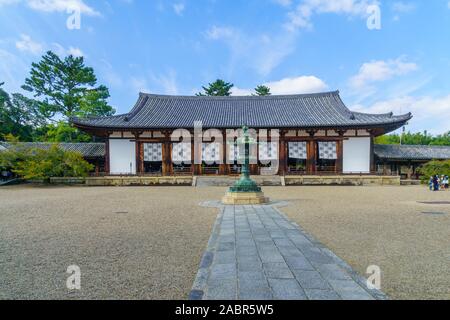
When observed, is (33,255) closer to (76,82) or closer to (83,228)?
(83,228)

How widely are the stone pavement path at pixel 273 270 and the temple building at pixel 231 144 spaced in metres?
17.0

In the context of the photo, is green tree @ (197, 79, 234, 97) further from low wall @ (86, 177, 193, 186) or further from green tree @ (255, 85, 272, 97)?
low wall @ (86, 177, 193, 186)

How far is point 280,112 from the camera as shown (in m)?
24.8

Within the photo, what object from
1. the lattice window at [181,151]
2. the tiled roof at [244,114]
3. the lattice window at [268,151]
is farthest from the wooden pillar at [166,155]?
the lattice window at [268,151]

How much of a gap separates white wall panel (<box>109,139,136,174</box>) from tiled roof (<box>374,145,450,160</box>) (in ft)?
72.0

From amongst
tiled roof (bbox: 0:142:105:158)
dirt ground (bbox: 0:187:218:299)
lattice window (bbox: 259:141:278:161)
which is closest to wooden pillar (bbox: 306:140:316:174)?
lattice window (bbox: 259:141:278:161)

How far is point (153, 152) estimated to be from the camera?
22.6 m

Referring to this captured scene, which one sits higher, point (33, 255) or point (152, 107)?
point (152, 107)

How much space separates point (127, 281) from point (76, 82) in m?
39.9

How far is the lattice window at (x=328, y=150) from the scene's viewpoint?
73.4 feet

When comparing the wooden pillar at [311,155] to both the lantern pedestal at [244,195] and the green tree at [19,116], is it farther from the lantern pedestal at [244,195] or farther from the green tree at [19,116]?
the green tree at [19,116]

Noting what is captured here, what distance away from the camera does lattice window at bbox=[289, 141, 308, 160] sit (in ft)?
74.4

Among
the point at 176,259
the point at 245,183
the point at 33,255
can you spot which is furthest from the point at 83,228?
the point at 245,183
